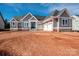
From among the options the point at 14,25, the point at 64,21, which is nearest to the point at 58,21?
the point at 64,21

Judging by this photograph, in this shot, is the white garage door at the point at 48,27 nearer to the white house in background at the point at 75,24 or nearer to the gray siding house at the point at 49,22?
the gray siding house at the point at 49,22

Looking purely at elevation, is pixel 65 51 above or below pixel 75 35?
below

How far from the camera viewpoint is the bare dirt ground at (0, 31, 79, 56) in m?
3.02

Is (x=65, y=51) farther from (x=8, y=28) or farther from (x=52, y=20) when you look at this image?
(x=8, y=28)

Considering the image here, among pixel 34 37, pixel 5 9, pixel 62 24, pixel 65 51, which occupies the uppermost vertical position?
→ pixel 5 9

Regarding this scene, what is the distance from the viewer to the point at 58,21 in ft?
10.4

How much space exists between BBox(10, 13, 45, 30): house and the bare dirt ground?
0.08 meters

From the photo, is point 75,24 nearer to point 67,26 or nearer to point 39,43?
point 67,26

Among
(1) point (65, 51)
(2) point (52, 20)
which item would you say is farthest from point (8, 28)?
(1) point (65, 51)

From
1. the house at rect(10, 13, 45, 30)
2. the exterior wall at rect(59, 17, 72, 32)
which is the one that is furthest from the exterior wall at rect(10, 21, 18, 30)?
the exterior wall at rect(59, 17, 72, 32)

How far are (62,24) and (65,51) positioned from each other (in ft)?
1.43

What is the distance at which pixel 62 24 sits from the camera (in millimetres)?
3176

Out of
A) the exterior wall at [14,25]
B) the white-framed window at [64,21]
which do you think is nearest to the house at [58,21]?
the white-framed window at [64,21]

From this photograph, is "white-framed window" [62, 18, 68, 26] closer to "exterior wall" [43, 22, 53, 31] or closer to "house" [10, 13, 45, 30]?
"exterior wall" [43, 22, 53, 31]
